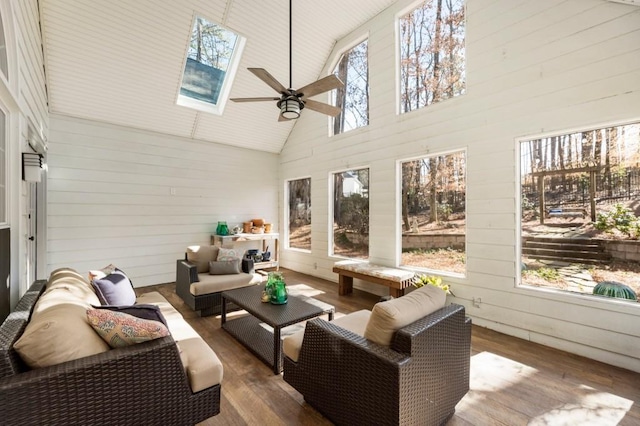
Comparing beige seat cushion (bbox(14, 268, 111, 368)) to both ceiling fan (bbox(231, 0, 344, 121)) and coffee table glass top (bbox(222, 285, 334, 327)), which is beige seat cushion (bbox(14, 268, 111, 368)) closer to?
coffee table glass top (bbox(222, 285, 334, 327))

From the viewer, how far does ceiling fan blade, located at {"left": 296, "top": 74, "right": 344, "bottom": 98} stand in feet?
8.69

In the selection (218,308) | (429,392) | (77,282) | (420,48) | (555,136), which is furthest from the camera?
(420,48)

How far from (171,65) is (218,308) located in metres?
3.85

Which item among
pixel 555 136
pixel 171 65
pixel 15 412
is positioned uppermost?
pixel 171 65

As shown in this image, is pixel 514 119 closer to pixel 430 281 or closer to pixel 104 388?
pixel 430 281

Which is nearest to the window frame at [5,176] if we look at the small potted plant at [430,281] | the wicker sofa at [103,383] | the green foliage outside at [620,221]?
the wicker sofa at [103,383]

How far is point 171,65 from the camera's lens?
452 centimetres

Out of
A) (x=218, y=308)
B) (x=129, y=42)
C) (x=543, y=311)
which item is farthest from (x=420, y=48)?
(x=218, y=308)

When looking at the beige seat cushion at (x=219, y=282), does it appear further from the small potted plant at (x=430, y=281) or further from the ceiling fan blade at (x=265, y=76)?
the ceiling fan blade at (x=265, y=76)

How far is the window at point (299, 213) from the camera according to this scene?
6285mm

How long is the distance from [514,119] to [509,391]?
2744 millimetres

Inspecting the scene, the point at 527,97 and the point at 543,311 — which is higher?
the point at 527,97

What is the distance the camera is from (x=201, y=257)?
4234 mm

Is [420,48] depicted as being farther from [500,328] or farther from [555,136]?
[500,328]
